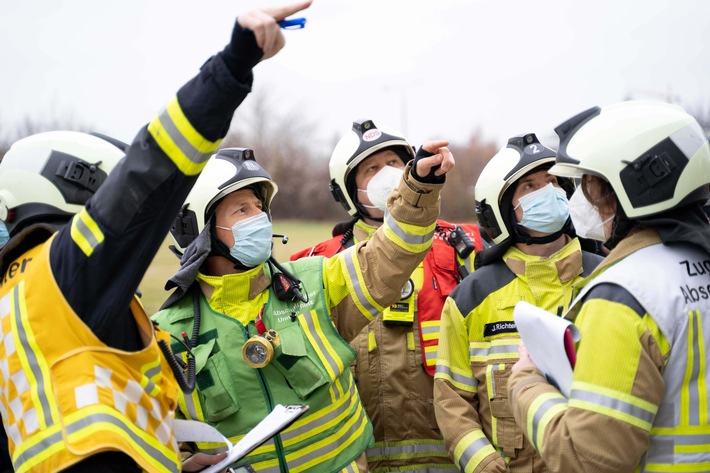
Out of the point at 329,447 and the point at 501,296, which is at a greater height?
the point at 501,296

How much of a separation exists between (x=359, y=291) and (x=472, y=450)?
940 millimetres

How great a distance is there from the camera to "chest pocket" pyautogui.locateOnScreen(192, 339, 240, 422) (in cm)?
324

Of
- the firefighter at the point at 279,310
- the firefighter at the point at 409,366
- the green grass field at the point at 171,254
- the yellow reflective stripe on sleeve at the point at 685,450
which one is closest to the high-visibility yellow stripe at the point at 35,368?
the firefighter at the point at 279,310

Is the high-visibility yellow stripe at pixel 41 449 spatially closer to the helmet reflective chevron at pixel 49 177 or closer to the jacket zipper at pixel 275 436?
the helmet reflective chevron at pixel 49 177

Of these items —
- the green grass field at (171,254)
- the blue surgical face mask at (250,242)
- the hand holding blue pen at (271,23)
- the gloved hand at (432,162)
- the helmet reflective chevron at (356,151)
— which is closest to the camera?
the hand holding blue pen at (271,23)

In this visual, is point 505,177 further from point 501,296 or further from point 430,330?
point 430,330

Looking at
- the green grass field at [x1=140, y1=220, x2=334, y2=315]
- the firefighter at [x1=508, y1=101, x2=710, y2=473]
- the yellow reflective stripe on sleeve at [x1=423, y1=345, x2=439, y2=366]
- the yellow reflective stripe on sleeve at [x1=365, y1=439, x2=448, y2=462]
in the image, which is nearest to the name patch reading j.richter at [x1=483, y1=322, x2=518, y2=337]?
the yellow reflective stripe on sleeve at [x1=423, y1=345, x2=439, y2=366]

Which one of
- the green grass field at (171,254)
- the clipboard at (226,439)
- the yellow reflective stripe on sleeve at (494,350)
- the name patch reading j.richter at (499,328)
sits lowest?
the green grass field at (171,254)

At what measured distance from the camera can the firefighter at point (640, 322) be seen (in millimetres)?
2186

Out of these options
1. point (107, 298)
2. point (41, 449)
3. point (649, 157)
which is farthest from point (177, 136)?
point (649, 157)

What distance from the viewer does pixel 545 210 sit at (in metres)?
3.86

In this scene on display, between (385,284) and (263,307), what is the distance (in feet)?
1.96

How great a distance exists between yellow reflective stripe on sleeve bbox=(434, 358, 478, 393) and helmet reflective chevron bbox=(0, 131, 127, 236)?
6.65ft

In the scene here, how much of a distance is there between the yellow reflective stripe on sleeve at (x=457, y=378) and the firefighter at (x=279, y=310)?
1.53 ft
